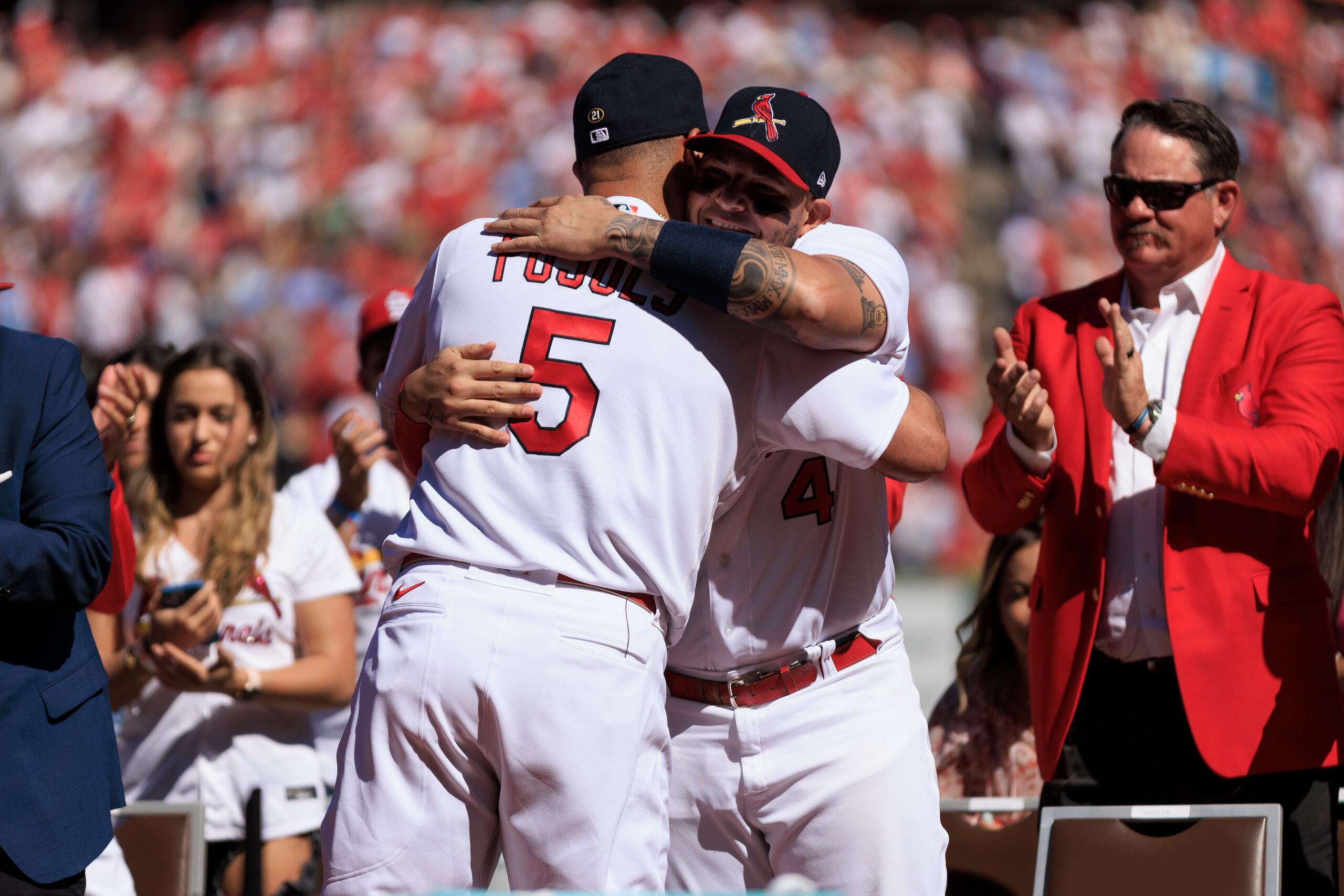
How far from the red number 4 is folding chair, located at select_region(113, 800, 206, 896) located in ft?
6.20

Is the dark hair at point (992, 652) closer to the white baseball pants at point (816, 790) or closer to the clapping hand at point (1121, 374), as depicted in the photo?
the clapping hand at point (1121, 374)

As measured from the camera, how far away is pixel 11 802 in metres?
2.38

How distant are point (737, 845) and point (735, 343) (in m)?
0.97

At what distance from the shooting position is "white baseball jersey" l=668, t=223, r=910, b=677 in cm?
252

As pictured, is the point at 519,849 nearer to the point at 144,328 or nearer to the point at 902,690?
the point at 902,690

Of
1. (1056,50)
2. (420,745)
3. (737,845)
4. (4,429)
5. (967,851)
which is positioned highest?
(1056,50)

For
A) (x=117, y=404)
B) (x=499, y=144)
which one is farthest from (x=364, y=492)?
(x=499, y=144)

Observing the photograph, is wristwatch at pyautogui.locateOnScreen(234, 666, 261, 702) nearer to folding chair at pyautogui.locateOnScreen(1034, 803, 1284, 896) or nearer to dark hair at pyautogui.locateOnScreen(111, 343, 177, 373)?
dark hair at pyautogui.locateOnScreen(111, 343, 177, 373)

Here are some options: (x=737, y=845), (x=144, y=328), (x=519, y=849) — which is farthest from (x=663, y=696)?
(x=144, y=328)

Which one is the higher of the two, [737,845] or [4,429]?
[4,429]

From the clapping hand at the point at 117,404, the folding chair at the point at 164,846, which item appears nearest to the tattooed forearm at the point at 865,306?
the clapping hand at the point at 117,404

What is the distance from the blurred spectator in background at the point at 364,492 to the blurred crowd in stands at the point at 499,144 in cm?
629

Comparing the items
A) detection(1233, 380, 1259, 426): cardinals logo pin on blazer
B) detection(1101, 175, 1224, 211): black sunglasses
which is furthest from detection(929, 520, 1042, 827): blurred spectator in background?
detection(1101, 175, 1224, 211): black sunglasses

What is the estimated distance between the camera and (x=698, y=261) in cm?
214
